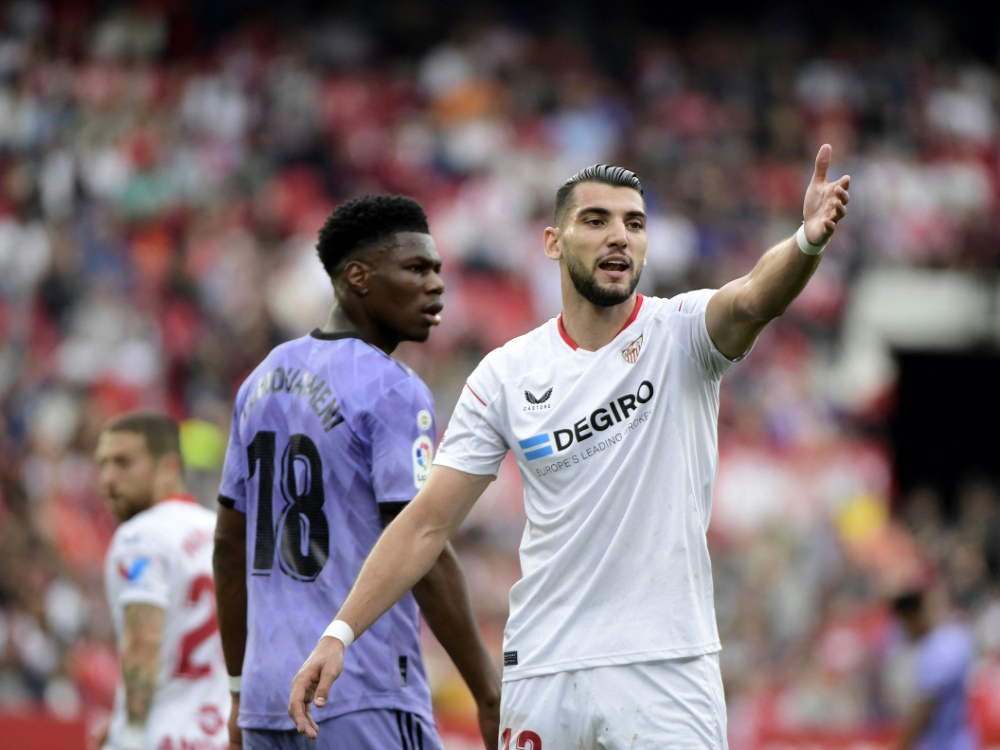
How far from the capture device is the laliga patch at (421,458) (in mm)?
5332

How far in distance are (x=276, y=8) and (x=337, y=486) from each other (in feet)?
60.6

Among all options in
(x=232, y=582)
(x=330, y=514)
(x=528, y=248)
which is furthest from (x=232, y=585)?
(x=528, y=248)

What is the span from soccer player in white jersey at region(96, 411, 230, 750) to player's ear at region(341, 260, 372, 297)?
165 centimetres

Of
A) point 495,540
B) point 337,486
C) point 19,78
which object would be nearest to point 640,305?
point 337,486

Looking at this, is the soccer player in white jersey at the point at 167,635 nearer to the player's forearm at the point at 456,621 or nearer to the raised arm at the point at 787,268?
the player's forearm at the point at 456,621

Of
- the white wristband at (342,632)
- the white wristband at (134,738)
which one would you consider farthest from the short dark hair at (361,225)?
the white wristband at (134,738)

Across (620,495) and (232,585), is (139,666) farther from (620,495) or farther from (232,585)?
(620,495)

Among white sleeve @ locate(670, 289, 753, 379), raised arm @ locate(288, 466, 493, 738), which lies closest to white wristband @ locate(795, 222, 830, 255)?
white sleeve @ locate(670, 289, 753, 379)

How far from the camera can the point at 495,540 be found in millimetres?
14992

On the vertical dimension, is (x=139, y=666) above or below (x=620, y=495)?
below

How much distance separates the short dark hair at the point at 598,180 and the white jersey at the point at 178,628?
8.00 ft

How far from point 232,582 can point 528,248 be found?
13038 millimetres

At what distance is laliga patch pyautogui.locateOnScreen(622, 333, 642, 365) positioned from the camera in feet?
16.4

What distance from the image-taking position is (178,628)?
6715 millimetres
